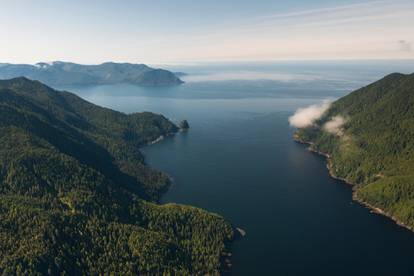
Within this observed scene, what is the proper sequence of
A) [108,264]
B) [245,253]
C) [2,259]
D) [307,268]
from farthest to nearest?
[245,253]
[307,268]
[108,264]
[2,259]

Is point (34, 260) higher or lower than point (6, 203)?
lower

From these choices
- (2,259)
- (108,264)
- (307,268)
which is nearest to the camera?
(2,259)

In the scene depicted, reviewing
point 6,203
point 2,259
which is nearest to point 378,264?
point 2,259

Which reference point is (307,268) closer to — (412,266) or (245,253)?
(245,253)

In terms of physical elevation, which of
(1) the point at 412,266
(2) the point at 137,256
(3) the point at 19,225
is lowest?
(1) the point at 412,266

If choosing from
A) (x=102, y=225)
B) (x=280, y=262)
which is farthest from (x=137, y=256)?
(x=280, y=262)

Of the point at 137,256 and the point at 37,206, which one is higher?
the point at 37,206

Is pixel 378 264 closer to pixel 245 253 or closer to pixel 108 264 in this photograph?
pixel 245 253

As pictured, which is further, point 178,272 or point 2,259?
point 178,272

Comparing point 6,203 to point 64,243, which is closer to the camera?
point 64,243
